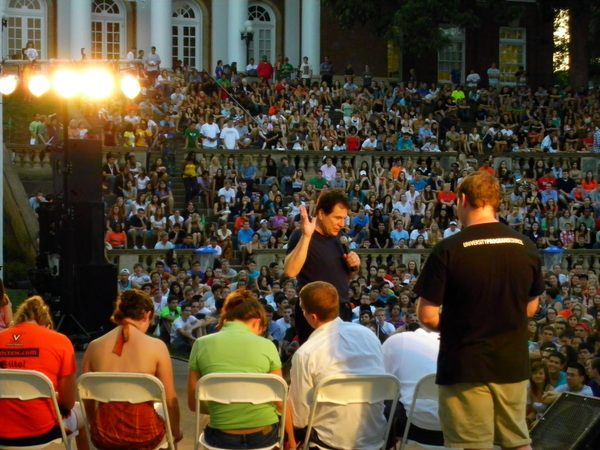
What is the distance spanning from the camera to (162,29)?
4088 centimetres

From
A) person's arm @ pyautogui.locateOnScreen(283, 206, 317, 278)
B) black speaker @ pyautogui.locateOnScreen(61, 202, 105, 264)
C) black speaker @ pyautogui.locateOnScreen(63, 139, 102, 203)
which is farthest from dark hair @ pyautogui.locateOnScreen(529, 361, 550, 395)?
black speaker @ pyautogui.locateOnScreen(63, 139, 102, 203)

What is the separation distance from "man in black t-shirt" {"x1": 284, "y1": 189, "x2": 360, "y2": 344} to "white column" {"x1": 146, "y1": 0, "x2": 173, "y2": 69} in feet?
107

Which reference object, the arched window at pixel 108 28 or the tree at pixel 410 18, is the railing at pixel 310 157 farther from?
the arched window at pixel 108 28

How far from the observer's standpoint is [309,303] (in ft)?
24.8

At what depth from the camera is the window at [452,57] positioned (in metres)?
46.1

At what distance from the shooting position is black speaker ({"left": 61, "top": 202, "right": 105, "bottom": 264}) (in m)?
17.7

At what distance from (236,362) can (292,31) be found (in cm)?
3760

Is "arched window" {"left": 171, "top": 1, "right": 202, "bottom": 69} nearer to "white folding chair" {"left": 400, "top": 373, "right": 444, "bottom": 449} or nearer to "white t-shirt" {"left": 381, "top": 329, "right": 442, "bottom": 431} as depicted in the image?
"white t-shirt" {"left": 381, "top": 329, "right": 442, "bottom": 431}

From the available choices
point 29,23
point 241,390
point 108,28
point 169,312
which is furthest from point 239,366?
point 108,28

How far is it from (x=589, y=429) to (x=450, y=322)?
1.33m

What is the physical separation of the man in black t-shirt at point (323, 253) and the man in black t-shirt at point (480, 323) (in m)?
2.13

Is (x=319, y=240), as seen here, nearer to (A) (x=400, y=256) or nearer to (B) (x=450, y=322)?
(B) (x=450, y=322)

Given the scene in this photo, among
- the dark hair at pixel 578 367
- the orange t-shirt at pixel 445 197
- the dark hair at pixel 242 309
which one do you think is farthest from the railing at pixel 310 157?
the dark hair at pixel 242 309

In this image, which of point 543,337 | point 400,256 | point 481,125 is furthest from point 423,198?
point 543,337
